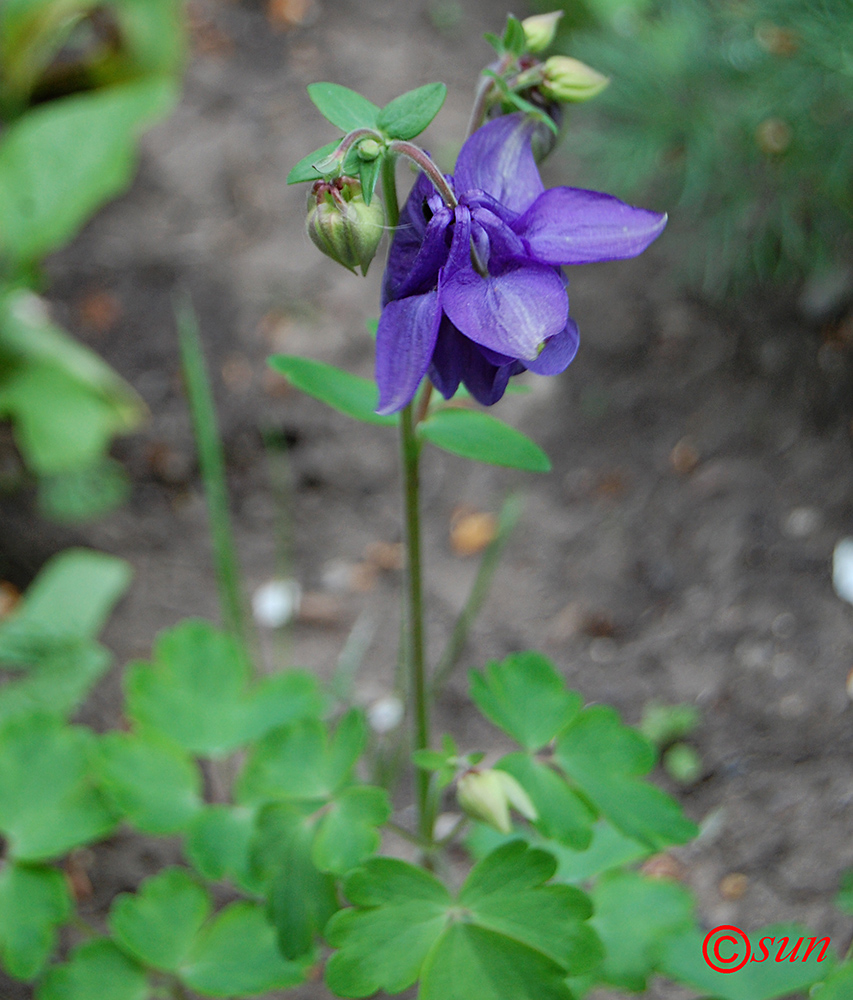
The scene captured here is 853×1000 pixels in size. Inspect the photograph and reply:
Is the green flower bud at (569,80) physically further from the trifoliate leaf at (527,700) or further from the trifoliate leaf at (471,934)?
the trifoliate leaf at (471,934)

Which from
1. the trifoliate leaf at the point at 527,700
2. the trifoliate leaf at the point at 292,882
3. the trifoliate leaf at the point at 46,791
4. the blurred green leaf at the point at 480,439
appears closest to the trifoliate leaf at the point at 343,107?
the blurred green leaf at the point at 480,439

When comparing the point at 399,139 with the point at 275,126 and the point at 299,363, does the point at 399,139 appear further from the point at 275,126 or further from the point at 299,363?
the point at 275,126

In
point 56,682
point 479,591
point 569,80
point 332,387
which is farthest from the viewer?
point 479,591

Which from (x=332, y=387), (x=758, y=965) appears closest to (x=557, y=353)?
(x=332, y=387)

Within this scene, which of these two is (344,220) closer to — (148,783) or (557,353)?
(557,353)

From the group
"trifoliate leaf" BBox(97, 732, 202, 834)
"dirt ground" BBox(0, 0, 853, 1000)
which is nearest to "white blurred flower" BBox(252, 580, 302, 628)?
"dirt ground" BBox(0, 0, 853, 1000)

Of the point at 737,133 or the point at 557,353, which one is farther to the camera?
the point at 737,133
